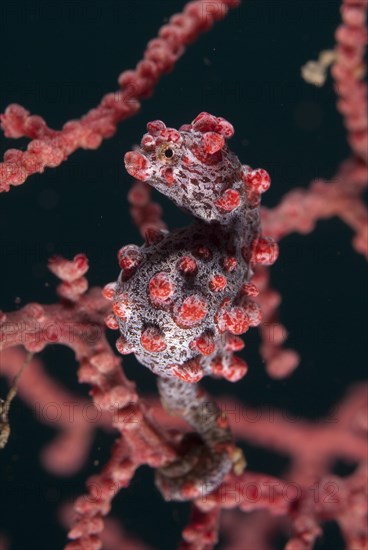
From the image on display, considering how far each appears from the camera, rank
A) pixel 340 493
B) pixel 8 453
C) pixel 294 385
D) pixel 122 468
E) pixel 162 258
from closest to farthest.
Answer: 1. pixel 162 258
2. pixel 122 468
3. pixel 340 493
4. pixel 8 453
5. pixel 294 385

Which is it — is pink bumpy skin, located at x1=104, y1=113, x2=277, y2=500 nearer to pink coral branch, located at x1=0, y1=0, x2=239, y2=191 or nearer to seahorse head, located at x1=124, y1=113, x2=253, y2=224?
seahorse head, located at x1=124, y1=113, x2=253, y2=224

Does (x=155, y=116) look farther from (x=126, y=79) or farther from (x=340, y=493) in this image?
(x=340, y=493)

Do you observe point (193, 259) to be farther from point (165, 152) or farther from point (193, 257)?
point (165, 152)

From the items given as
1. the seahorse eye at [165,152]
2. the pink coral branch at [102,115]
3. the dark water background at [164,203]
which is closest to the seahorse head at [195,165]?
the seahorse eye at [165,152]

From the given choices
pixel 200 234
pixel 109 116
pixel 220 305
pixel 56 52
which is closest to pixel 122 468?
pixel 220 305

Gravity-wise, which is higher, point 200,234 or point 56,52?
point 200,234

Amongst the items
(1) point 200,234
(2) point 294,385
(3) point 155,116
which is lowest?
(2) point 294,385

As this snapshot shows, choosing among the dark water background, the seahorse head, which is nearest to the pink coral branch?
the seahorse head

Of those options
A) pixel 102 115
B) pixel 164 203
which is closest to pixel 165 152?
pixel 102 115
